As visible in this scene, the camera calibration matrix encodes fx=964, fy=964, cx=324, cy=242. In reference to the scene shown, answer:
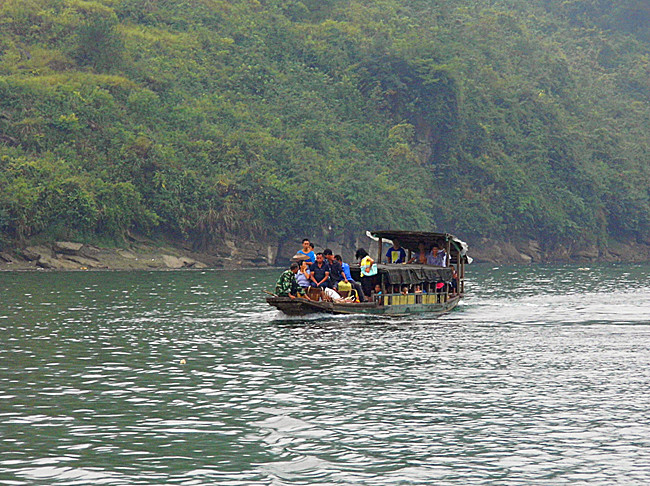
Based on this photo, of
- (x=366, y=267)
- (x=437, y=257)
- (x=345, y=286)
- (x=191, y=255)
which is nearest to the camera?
(x=345, y=286)

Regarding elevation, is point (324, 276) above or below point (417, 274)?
above

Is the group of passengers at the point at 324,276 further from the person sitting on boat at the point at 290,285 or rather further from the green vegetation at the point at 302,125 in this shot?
the green vegetation at the point at 302,125

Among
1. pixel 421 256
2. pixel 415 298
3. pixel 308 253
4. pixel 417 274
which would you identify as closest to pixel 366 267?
pixel 308 253

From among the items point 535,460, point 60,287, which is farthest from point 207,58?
point 535,460

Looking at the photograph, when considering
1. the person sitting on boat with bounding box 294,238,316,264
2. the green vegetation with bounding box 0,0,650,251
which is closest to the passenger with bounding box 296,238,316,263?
the person sitting on boat with bounding box 294,238,316,264

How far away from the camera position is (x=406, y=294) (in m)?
33.0

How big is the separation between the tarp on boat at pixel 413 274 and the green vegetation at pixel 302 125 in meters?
35.5

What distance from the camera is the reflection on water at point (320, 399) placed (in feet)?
41.9

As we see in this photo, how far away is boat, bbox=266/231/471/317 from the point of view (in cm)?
2980

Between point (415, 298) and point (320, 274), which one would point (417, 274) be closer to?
point (415, 298)

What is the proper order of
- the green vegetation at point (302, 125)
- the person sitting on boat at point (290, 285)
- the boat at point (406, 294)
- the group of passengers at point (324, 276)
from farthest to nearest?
the green vegetation at point (302, 125) → the group of passengers at point (324, 276) → the person sitting on boat at point (290, 285) → the boat at point (406, 294)

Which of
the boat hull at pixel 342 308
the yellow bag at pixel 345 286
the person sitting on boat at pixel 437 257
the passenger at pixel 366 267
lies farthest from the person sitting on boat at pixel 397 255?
the yellow bag at pixel 345 286

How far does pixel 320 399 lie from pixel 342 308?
13037 millimetres

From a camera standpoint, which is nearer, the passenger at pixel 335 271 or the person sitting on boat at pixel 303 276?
the person sitting on boat at pixel 303 276
